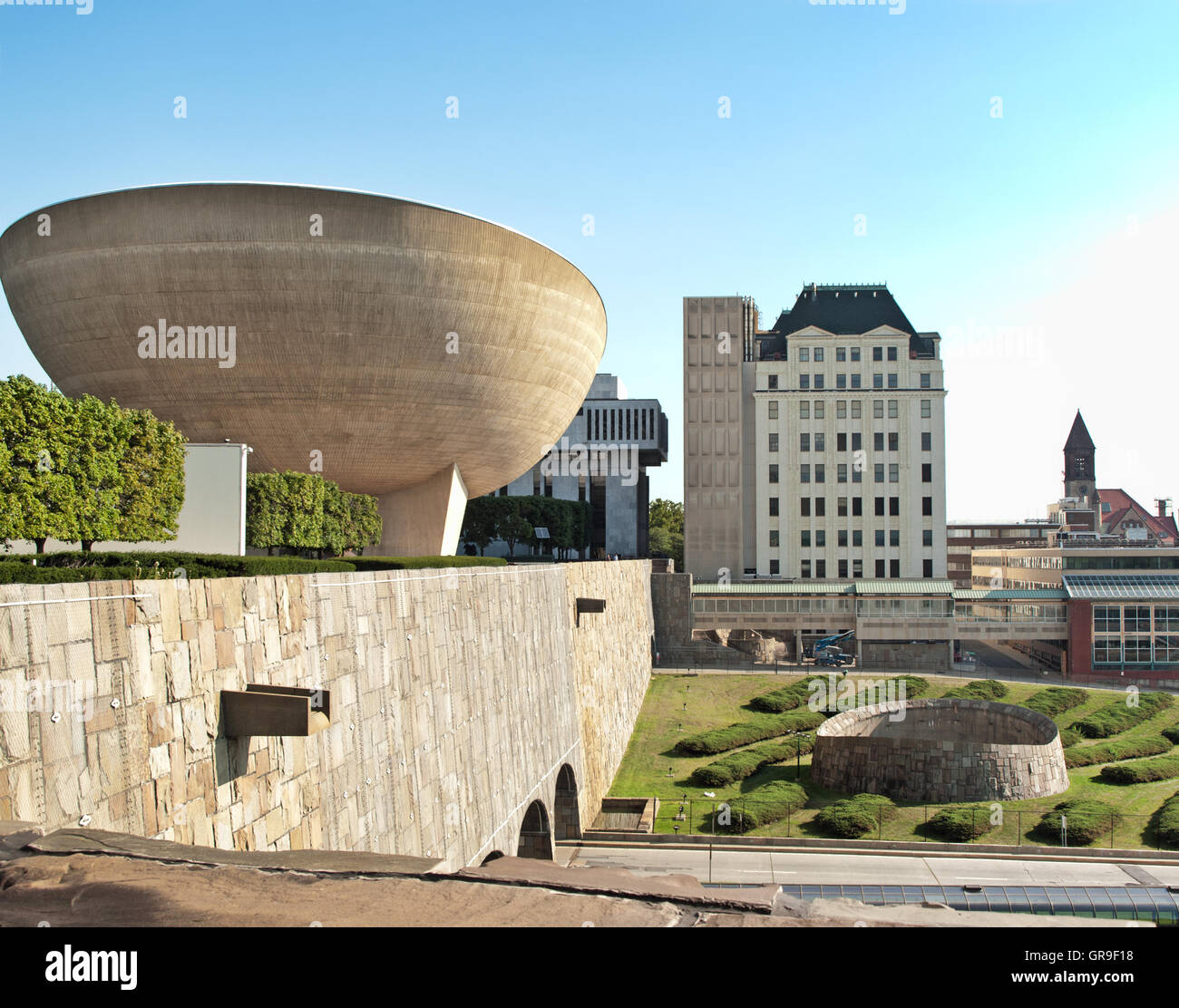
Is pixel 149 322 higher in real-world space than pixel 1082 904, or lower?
higher

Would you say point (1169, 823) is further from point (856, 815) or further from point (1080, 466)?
point (1080, 466)

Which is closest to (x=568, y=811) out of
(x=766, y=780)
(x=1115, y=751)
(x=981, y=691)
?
(x=766, y=780)

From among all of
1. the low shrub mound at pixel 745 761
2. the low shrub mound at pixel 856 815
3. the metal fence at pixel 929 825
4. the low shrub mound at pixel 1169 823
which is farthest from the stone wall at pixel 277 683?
the low shrub mound at pixel 1169 823

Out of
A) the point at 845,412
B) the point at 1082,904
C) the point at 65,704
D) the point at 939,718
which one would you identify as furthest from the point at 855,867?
the point at 845,412

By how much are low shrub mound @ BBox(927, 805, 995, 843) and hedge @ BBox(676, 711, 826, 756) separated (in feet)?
34.4

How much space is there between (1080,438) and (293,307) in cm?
12529

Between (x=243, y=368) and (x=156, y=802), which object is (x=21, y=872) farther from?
(x=243, y=368)

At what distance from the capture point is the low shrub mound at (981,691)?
4709cm

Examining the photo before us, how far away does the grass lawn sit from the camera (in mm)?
28922

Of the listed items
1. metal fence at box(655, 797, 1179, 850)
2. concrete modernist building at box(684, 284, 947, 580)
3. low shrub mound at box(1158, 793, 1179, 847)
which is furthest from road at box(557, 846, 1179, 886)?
concrete modernist building at box(684, 284, 947, 580)

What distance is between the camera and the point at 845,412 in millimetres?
71938

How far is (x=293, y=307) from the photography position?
30.9 meters
